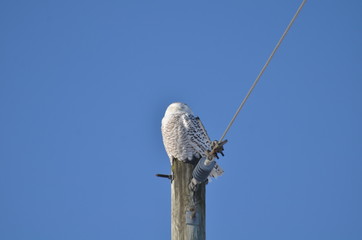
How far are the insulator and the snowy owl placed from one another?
63.4 inches

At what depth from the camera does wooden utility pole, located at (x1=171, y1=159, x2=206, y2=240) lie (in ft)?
16.7

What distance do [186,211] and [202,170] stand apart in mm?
448

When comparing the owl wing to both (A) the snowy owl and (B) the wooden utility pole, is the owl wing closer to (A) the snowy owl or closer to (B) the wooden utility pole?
(A) the snowy owl

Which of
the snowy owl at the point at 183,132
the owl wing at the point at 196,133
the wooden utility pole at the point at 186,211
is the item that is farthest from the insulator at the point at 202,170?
the owl wing at the point at 196,133

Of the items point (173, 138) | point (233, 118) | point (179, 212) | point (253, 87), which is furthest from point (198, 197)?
point (173, 138)

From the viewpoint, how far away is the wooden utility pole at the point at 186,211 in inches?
201

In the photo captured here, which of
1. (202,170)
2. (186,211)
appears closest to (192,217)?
(186,211)

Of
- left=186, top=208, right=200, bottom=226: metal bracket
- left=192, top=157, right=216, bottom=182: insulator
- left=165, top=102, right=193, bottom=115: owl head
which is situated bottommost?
left=186, top=208, right=200, bottom=226: metal bracket

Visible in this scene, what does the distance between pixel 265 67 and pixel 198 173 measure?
Answer: 1223mm

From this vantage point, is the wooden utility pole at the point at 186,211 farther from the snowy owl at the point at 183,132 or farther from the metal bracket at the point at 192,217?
the snowy owl at the point at 183,132

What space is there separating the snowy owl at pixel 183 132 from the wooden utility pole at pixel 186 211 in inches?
54.9

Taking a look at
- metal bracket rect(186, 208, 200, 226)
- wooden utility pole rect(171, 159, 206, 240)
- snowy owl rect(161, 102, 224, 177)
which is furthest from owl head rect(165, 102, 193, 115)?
metal bracket rect(186, 208, 200, 226)

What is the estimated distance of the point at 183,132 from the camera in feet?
24.8

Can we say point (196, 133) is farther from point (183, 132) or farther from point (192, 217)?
point (192, 217)
